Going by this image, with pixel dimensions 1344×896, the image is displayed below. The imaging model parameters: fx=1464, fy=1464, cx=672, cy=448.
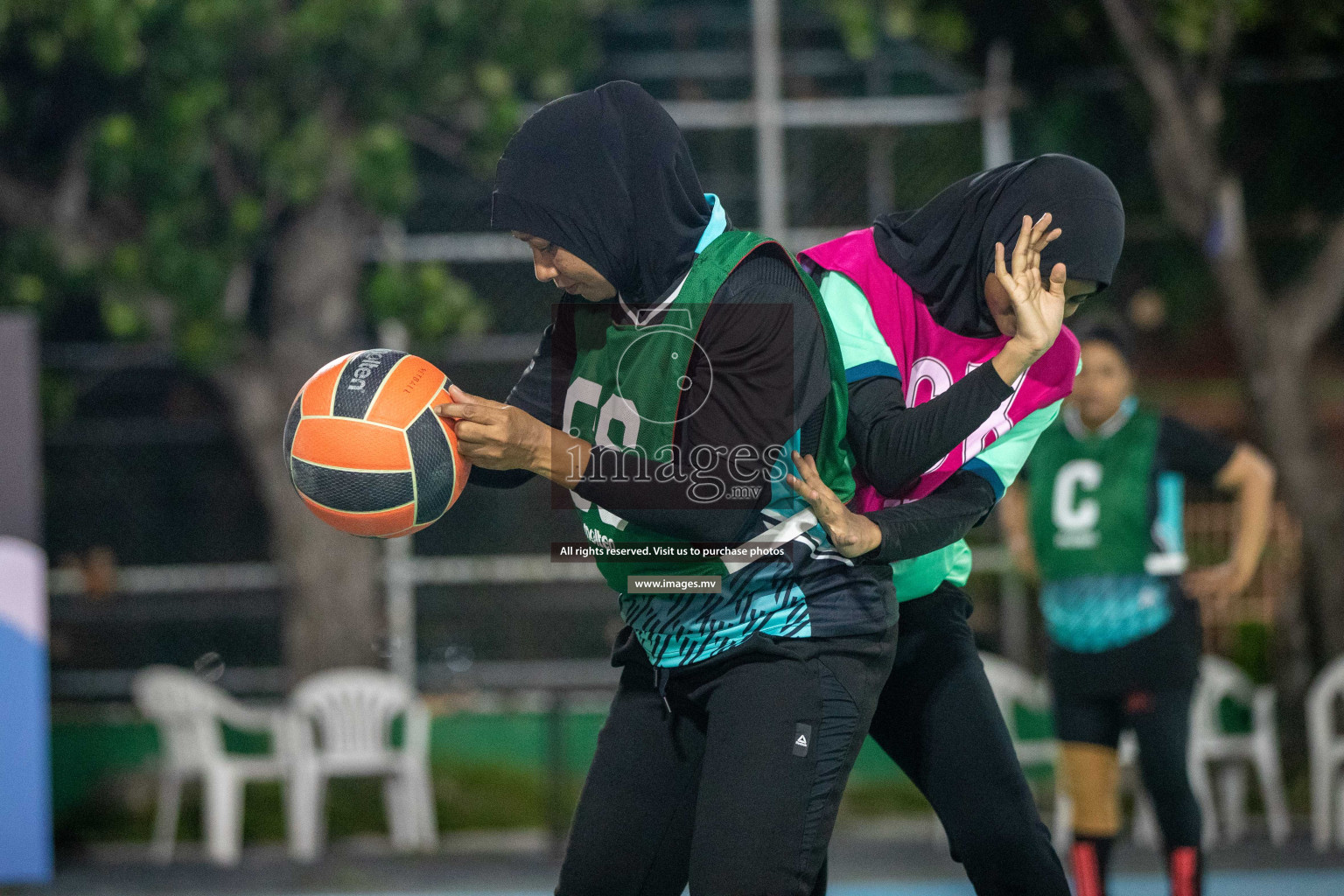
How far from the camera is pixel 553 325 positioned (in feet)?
9.08

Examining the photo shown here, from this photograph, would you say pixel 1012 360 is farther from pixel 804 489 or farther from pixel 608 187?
pixel 608 187

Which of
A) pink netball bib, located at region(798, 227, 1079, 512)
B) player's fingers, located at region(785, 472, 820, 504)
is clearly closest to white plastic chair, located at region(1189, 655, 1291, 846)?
pink netball bib, located at region(798, 227, 1079, 512)

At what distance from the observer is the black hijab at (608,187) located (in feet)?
7.59

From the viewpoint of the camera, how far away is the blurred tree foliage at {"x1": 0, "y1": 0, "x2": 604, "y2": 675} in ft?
23.5

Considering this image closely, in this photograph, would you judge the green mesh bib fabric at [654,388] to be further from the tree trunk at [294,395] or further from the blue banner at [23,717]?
the tree trunk at [294,395]

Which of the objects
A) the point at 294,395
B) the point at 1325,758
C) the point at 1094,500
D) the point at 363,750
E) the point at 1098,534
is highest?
the point at 294,395

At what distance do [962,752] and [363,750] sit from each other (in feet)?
15.7

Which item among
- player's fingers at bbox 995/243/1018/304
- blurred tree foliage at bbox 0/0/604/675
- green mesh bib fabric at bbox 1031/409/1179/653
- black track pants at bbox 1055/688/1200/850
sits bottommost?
black track pants at bbox 1055/688/1200/850

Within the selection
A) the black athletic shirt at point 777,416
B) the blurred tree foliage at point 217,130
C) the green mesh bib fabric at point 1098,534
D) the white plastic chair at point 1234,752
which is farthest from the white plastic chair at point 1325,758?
the black athletic shirt at point 777,416

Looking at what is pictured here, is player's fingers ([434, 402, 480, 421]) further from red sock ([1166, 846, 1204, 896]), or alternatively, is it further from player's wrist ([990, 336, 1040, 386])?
red sock ([1166, 846, 1204, 896])

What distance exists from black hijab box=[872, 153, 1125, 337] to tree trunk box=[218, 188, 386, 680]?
5374mm

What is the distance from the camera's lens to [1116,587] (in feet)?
15.2

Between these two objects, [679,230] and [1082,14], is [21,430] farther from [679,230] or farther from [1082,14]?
[1082,14]

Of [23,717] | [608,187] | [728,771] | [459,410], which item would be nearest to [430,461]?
[459,410]
